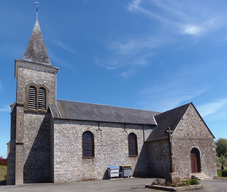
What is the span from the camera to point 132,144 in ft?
66.4

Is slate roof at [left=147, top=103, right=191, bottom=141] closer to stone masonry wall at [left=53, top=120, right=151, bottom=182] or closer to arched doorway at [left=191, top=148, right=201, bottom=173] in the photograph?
stone masonry wall at [left=53, top=120, right=151, bottom=182]

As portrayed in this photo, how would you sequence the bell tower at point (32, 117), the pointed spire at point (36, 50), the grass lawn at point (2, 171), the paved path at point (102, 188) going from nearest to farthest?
the paved path at point (102, 188) → the bell tower at point (32, 117) → the pointed spire at point (36, 50) → the grass lawn at point (2, 171)

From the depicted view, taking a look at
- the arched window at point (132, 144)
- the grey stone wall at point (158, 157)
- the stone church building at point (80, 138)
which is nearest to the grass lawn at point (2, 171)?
the stone church building at point (80, 138)

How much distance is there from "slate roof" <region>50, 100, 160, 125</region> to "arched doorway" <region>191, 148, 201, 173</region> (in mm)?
5376

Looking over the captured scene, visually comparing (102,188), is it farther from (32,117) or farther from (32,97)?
(32,97)

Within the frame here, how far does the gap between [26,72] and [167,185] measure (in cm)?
1505

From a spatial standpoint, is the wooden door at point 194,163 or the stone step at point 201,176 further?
the wooden door at point 194,163

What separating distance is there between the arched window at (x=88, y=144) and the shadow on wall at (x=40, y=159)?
3160mm

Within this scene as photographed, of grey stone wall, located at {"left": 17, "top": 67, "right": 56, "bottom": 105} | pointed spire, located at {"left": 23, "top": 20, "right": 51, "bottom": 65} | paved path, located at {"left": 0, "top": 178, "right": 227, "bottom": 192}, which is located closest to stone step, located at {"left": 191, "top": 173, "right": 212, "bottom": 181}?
paved path, located at {"left": 0, "top": 178, "right": 227, "bottom": 192}

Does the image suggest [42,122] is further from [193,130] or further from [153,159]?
[193,130]

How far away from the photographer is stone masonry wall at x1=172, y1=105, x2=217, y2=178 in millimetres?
17188

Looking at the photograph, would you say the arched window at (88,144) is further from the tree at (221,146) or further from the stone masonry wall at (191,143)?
the tree at (221,146)

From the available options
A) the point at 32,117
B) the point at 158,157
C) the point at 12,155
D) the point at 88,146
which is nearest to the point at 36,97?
the point at 32,117

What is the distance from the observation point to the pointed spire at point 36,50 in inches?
782
